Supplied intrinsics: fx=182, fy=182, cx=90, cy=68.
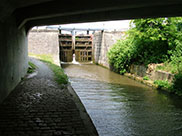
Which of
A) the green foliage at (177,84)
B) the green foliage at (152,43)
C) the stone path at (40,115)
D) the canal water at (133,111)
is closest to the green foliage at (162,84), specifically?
the green foliage at (177,84)

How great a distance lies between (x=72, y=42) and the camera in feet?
83.6

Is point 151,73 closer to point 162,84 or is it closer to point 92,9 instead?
point 162,84

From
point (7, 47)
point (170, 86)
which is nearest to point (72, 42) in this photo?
point (170, 86)

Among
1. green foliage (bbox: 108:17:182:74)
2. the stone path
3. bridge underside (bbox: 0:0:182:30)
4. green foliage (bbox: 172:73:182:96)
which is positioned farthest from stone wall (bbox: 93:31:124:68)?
the stone path

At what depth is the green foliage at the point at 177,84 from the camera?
9.38m

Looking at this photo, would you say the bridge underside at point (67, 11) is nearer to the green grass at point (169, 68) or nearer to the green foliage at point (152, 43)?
the green grass at point (169, 68)

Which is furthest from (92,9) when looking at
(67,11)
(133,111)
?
(133,111)

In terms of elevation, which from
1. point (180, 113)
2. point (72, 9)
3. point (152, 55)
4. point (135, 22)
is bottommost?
point (180, 113)

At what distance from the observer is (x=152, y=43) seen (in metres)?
13.8

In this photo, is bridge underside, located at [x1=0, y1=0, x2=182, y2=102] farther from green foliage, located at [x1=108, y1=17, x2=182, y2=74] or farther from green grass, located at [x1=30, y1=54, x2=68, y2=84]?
green foliage, located at [x1=108, y1=17, x2=182, y2=74]

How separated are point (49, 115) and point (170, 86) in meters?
7.61

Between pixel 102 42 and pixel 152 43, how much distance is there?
424 inches

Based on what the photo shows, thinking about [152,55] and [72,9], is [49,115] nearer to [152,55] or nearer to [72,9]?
[72,9]

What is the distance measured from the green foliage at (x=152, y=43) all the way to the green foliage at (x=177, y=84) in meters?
1.30
